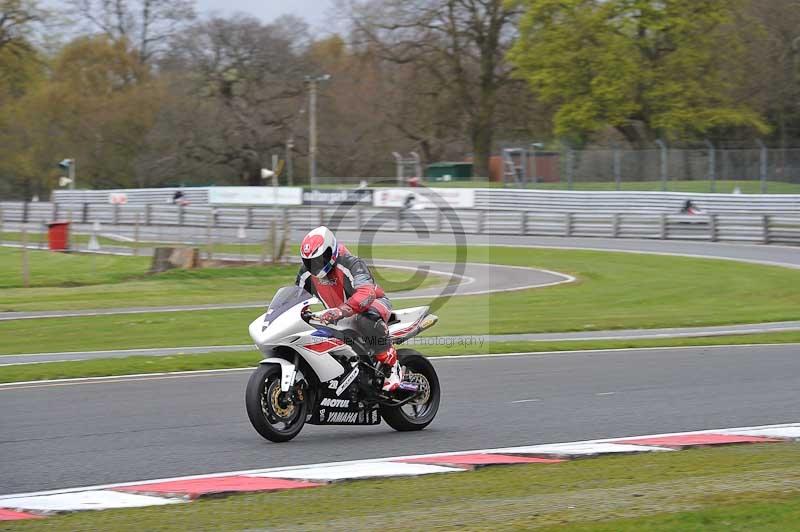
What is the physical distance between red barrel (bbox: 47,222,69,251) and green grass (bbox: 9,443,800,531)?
29776 mm

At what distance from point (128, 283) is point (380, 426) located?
18497mm

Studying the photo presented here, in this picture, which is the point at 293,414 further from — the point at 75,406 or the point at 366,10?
the point at 366,10

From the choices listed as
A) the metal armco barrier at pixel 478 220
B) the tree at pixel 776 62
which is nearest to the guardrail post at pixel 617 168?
the metal armco barrier at pixel 478 220

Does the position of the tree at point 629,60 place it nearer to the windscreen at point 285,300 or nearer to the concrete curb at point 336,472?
the concrete curb at point 336,472

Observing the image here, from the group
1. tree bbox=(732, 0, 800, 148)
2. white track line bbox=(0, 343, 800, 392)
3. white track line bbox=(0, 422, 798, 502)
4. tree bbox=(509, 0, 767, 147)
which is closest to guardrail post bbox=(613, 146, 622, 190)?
tree bbox=(509, 0, 767, 147)

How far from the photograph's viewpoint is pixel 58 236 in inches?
1374

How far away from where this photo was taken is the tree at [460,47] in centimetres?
5716

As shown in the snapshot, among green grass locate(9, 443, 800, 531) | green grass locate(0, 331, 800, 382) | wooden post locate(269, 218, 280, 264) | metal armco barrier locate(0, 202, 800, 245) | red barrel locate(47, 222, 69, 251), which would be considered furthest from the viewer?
metal armco barrier locate(0, 202, 800, 245)

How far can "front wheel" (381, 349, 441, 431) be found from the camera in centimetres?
921

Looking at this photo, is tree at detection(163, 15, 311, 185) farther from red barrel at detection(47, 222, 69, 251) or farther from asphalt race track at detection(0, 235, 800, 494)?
asphalt race track at detection(0, 235, 800, 494)

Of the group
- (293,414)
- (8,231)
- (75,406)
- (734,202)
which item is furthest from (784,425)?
(8,231)

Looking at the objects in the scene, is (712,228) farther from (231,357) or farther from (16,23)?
(16,23)

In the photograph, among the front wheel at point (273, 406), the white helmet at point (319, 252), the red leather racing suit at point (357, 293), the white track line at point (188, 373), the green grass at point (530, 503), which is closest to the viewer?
the green grass at point (530, 503)

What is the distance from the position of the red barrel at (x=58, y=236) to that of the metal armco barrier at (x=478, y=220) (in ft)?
2.21
